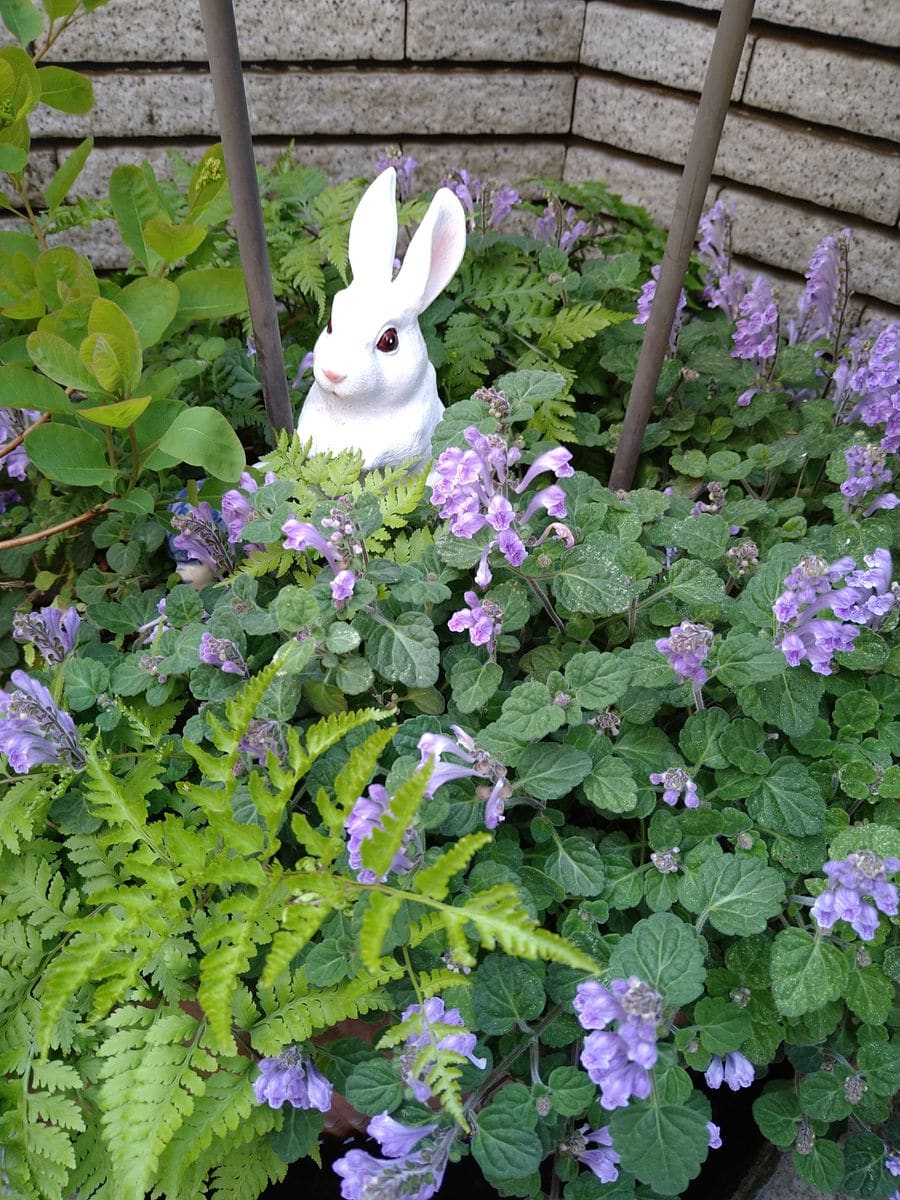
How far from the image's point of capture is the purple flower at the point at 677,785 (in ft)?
3.36

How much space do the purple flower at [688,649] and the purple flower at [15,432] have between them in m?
1.02

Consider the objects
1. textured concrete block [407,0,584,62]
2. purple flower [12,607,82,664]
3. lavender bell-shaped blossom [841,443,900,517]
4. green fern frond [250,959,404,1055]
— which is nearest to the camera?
green fern frond [250,959,404,1055]

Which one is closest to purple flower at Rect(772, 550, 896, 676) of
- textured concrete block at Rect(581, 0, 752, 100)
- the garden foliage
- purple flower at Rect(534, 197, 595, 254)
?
the garden foliage

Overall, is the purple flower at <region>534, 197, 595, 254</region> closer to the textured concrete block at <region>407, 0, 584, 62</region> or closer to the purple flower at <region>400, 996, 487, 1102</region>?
the textured concrete block at <region>407, 0, 584, 62</region>

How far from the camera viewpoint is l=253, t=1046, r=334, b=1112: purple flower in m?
0.96

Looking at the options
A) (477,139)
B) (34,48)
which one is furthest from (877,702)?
(34,48)

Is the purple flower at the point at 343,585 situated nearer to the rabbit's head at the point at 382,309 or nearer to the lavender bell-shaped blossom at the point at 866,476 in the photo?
the rabbit's head at the point at 382,309

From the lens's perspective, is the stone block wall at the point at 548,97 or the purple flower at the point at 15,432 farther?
the stone block wall at the point at 548,97

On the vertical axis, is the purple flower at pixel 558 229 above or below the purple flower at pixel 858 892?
above

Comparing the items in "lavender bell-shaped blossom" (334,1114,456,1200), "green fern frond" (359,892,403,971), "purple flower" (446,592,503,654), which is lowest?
"lavender bell-shaped blossom" (334,1114,456,1200)

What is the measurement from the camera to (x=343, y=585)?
108 centimetres

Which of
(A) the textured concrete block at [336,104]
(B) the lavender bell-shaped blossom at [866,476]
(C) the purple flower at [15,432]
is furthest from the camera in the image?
(A) the textured concrete block at [336,104]

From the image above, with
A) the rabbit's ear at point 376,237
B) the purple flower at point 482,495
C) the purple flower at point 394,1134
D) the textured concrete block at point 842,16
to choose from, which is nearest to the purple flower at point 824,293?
the textured concrete block at point 842,16

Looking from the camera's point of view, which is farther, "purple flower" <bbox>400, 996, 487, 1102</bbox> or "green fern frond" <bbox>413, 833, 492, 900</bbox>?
"purple flower" <bbox>400, 996, 487, 1102</bbox>
